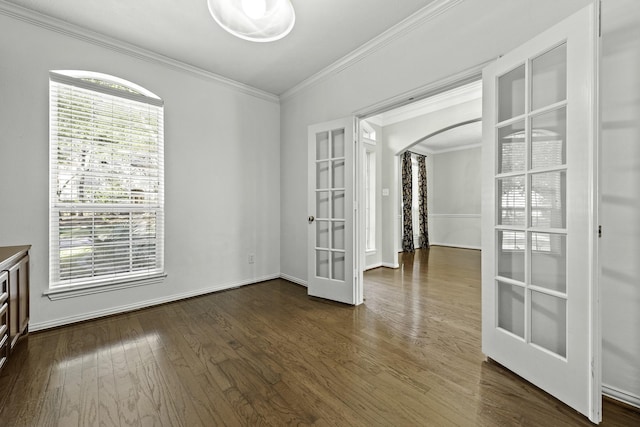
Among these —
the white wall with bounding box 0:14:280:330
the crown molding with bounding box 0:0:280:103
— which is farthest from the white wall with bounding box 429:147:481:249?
the crown molding with bounding box 0:0:280:103

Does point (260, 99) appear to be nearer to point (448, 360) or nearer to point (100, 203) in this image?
point (100, 203)

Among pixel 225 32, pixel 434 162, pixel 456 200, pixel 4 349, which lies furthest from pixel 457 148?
pixel 4 349

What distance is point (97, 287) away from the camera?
8.81 ft

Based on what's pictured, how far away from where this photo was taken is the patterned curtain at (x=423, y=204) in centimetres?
766

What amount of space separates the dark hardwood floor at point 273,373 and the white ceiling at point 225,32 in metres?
2.80

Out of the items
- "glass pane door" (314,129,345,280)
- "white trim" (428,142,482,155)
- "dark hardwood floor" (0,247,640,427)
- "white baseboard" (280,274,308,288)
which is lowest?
"dark hardwood floor" (0,247,640,427)

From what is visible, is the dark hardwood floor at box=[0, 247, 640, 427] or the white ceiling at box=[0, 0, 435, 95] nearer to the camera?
the dark hardwood floor at box=[0, 247, 640, 427]

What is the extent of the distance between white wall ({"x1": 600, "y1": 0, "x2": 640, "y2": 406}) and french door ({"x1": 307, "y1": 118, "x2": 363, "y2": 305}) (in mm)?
1951

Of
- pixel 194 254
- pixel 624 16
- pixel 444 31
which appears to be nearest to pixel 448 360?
pixel 624 16

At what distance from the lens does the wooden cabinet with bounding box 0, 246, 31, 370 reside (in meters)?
1.72

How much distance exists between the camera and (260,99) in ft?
13.0

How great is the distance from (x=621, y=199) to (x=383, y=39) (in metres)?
2.28

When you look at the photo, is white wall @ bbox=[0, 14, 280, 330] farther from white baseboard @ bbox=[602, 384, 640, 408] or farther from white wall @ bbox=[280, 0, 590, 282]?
white baseboard @ bbox=[602, 384, 640, 408]

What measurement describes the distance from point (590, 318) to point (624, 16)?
1622 millimetres
